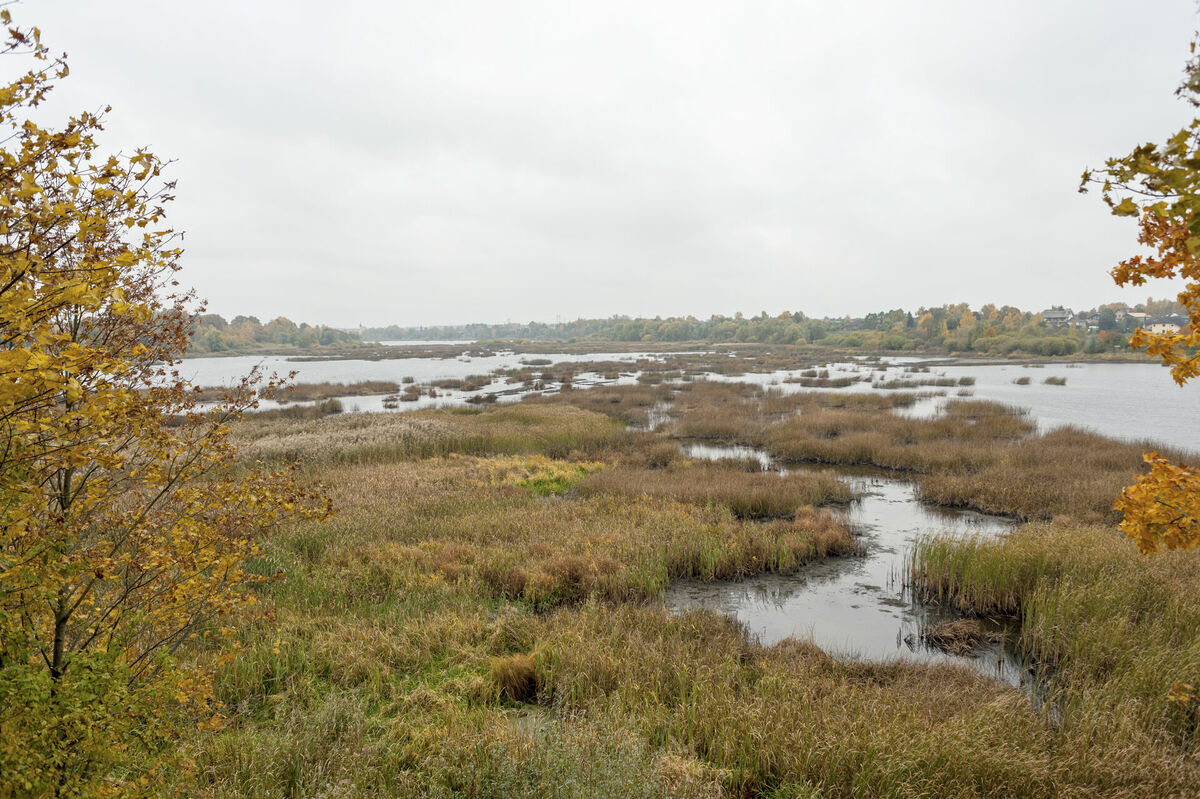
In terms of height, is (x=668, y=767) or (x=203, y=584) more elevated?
(x=203, y=584)

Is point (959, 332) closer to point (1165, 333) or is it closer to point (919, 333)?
point (919, 333)

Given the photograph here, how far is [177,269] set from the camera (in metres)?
3.97

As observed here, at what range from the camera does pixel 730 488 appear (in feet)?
52.5

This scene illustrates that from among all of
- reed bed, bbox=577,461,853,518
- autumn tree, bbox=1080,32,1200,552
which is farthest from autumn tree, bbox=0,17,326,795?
reed bed, bbox=577,461,853,518

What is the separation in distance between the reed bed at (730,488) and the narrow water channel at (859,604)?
6.56ft

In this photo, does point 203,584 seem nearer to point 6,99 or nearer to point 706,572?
point 6,99

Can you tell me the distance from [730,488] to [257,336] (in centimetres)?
17975

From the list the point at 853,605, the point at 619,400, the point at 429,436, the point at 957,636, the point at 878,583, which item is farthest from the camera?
the point at 619,400

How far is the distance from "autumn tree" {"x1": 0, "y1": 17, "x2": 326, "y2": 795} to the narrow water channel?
7.57 metres

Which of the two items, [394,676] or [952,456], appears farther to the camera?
[952,456]

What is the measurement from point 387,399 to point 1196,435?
45166mm

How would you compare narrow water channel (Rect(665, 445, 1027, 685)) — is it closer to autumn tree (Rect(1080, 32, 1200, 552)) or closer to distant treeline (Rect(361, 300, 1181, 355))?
autumn tree (Rect(1080, 32, 1200, 552))

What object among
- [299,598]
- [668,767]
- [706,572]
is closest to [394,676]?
[299,598]

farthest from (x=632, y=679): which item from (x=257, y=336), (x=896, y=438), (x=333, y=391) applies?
(x=257, y=336)
